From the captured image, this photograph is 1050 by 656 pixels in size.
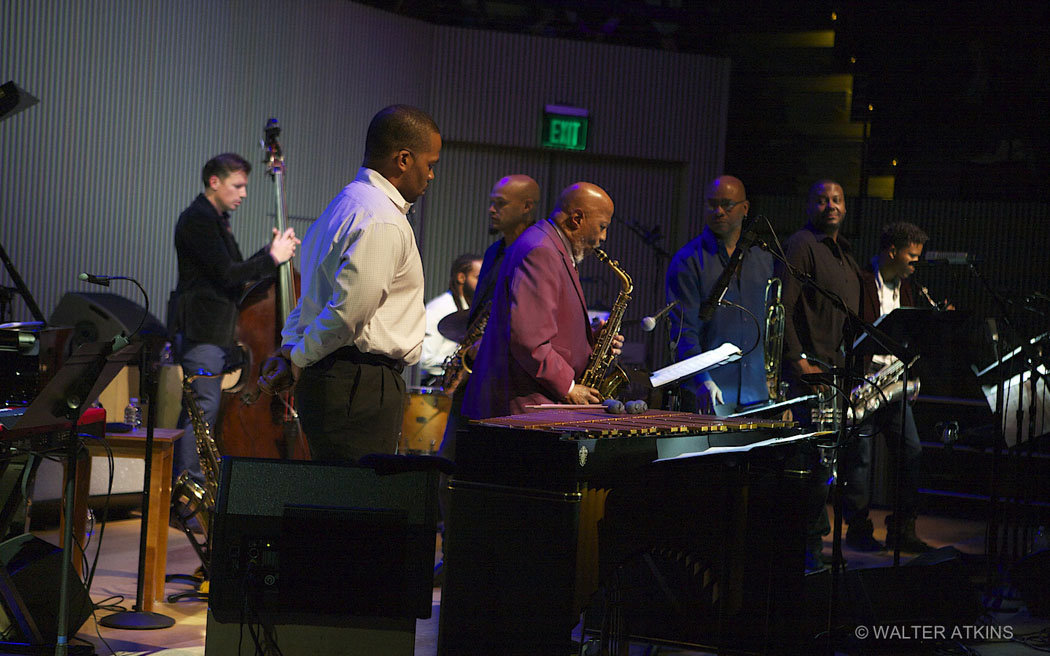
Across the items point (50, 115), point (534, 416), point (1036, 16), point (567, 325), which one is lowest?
point (534, 416)

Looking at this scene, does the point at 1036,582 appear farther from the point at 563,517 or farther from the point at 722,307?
the point at 563,517

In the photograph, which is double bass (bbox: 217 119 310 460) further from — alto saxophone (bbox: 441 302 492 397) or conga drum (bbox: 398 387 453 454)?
alto saxophone (bbox: 441 302 492 397)

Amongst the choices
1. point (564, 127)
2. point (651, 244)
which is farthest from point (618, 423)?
Answer: point (564, 127)

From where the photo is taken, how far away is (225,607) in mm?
2955

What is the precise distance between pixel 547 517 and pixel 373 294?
0.86m

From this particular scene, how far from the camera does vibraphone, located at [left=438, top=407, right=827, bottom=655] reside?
10.4 feet

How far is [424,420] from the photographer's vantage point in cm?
601

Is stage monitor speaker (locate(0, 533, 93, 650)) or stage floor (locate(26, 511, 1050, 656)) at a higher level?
stage monitor speaker (locate(0, 533, 93, 650))

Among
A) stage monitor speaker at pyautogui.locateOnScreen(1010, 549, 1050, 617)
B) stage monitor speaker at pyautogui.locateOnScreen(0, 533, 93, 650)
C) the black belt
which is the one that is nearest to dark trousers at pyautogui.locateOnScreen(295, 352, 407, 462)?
the black belt

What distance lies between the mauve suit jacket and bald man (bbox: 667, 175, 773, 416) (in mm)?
1301

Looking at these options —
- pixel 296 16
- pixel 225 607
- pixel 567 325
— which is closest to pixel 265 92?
pixel 296 16

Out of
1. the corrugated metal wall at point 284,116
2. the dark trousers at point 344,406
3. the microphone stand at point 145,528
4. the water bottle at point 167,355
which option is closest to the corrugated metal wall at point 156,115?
the corrugated metal wall at point 284,116

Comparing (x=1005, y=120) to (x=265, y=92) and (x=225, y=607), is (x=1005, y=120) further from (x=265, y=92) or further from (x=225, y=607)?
(x=225, y=607)

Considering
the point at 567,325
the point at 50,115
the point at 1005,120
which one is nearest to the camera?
the point at 567,325
